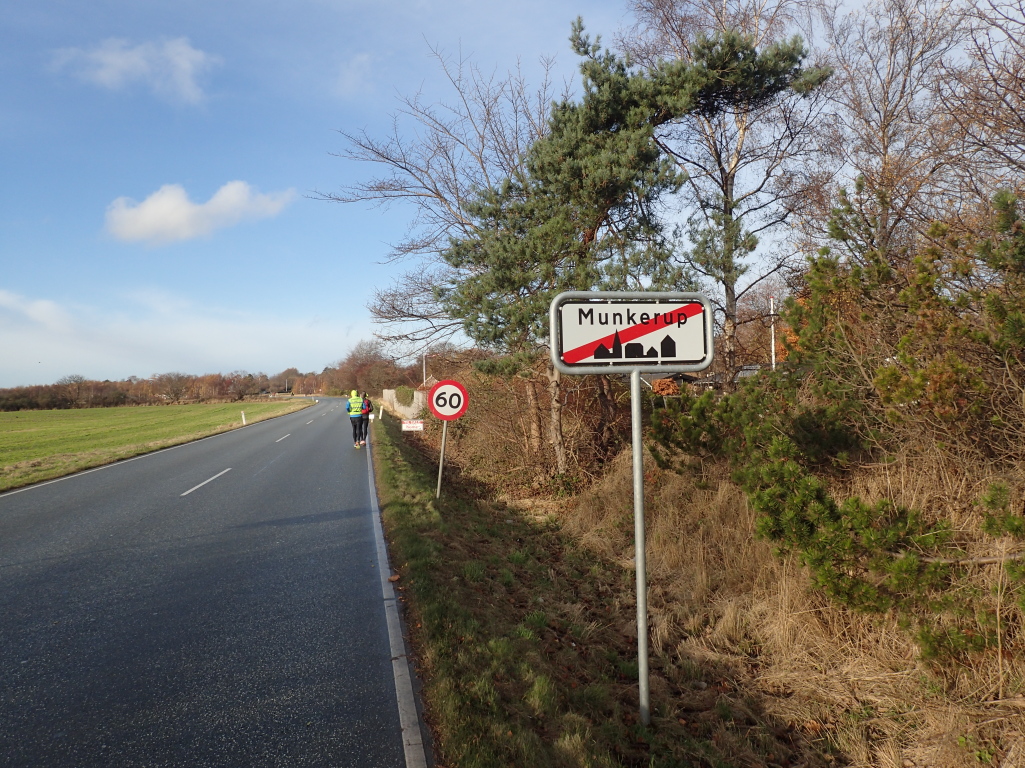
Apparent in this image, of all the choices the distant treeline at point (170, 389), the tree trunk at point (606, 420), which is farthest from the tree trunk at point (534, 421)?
the distant treeline at point (170, 389)

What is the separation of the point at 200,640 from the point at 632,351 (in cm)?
375

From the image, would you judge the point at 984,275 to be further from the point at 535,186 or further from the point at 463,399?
the point at 463,399

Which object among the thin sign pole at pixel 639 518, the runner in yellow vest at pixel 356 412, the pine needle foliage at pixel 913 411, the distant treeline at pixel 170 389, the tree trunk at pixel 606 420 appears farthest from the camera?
the distant treeline at pixel 170 389

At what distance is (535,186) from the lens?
9.52 m

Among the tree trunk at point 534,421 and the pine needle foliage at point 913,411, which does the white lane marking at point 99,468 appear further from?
the pine needle foliage at point 913,411

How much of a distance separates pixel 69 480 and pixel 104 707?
1126 cm

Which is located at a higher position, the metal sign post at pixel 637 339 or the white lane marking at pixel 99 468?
the metal sign post at pixel 637 339

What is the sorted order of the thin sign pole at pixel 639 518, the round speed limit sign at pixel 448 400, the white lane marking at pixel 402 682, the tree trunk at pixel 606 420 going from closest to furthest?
the white lane marking at pixel 402 682 < the thin sign pole at pixel 639 518 < the round speed limit sign at pixel 448 400 < the tree trunk at pixel 606 420

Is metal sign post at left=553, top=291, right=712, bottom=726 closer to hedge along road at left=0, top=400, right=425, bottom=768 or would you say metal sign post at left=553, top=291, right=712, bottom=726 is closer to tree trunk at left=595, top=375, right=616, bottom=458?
hedge along road at left=0, top=400, right=425, bottom=768

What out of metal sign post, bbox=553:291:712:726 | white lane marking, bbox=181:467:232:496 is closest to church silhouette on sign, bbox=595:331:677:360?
metal sign post, bbox=553:291:712:726

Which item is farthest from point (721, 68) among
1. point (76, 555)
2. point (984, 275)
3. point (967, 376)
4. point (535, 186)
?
point (76, 555)

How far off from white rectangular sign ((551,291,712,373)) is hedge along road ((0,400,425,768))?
7.45 ft

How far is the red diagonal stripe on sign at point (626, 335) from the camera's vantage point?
3.40 m

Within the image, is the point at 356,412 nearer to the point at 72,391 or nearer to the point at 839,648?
the point at 839,648
